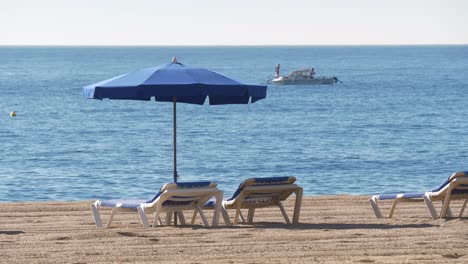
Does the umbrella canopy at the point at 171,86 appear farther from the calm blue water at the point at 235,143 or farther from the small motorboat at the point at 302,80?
the small motorboat at the point at 302,80

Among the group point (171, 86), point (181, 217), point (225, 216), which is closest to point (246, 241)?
point (225, 216)

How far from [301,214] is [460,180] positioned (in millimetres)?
2134

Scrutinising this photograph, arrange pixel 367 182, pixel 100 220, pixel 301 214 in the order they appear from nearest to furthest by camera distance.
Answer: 1. pixel 100 220
2. pixel 301 214
3. pixel 367 182

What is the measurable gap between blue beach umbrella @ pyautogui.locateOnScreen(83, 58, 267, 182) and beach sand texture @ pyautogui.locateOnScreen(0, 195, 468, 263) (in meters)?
1.42

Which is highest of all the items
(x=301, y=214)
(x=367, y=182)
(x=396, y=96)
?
(x=301, y=214)

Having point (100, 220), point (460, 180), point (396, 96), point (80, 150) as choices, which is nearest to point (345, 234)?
point (460, 180)

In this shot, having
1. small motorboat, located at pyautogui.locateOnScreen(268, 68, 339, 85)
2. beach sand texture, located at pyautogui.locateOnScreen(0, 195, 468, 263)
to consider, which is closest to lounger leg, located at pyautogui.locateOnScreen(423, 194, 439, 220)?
beach sand texture, located at pyautogui.locateOnScreen(0, 195, 468, 263)

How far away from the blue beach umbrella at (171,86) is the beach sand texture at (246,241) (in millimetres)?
1415

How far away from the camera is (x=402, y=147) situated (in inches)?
1480

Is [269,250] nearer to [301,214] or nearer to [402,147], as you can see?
[301,214]

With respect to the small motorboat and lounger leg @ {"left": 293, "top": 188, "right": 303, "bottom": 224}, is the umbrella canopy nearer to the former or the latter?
lounger leg @ {"left": 293, "top": 188, "right": 303, "bottom": 224}

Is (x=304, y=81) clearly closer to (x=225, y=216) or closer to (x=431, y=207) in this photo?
(x=431, y=207)

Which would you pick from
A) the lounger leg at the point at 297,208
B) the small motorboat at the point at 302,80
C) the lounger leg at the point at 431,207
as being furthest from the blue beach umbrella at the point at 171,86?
the small motorboat at the point at 302,80

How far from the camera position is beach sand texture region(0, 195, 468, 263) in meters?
9.73
